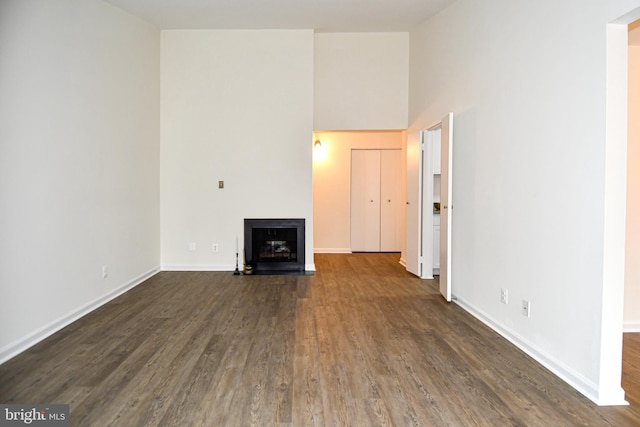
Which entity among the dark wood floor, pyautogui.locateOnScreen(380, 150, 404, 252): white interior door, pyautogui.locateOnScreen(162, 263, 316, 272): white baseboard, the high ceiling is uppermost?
the high ceiling

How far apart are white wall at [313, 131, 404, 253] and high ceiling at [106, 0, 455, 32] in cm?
220

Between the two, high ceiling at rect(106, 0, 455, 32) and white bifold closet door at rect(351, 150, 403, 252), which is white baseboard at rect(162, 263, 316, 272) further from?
high ceiling at rect(106, 0, 455, 32)

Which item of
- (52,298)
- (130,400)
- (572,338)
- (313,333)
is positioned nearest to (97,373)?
(130,400)

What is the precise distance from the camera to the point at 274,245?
A: 5.51 m

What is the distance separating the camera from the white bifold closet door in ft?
24.2

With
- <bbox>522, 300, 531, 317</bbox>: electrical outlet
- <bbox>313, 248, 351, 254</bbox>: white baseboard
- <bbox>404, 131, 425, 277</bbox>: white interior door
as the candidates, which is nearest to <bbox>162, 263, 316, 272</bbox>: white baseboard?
<bbox>404, 131, 425, 277</bbox>: white interior door

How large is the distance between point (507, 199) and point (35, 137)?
140 inches

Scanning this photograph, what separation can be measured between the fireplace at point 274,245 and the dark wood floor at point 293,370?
1.47 metres

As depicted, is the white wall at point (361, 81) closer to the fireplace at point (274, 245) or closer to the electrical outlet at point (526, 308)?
the fireplace at point (274, 245)

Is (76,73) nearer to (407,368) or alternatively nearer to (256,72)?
(256,72)

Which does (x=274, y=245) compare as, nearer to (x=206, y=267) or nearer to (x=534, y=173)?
(x=206, y=267)

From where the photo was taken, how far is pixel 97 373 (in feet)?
7.87

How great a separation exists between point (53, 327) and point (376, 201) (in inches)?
216

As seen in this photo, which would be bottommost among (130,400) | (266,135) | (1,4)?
(130,400)
